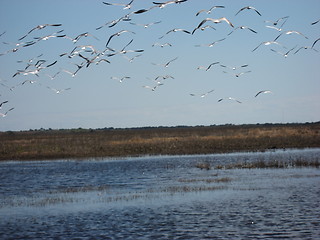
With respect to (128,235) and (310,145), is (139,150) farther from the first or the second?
(128,235)

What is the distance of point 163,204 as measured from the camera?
23.7 metres

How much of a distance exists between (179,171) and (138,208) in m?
14.1

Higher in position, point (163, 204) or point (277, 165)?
point (277, 165)

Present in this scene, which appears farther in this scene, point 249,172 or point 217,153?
point 217,153

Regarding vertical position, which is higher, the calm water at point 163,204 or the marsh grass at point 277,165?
the marsh grass at point 277,165

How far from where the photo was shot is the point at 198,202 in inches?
941

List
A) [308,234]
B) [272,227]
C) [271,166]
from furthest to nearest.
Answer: [271,166], [272,227], [308,234]

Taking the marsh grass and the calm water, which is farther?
the marsh grass

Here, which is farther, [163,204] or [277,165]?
[277,165]

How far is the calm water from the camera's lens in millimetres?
18855

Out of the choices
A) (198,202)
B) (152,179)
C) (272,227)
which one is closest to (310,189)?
(198,202)

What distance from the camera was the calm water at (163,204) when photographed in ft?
61.9

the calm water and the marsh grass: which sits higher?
the marsh grass

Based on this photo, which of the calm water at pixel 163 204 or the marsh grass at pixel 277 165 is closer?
the calm water at pixel 163 204
